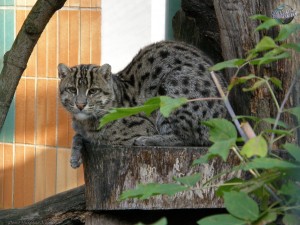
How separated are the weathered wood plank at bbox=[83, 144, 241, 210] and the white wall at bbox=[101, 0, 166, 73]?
2807 millimetres

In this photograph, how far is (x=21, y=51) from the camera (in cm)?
501

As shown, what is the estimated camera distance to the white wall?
723 cm

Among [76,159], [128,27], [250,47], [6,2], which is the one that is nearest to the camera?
[250,47]

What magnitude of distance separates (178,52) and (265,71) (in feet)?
3.29

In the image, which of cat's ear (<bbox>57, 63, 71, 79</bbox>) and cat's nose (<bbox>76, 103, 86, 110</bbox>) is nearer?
cat's nose (<bbox>76, 103, 86, 110</bbox>)

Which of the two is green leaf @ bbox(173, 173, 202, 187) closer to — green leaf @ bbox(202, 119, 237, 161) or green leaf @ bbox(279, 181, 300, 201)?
green leaf @ bbox(202, 119, 237, 161)

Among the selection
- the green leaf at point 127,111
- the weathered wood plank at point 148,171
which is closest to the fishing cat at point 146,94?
the weathered wood plank at point 148,171

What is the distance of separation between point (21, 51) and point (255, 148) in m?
3.48

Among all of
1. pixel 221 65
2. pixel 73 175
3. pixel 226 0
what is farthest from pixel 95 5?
pixel 221 65

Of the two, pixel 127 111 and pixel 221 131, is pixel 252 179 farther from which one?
pixel 127 111

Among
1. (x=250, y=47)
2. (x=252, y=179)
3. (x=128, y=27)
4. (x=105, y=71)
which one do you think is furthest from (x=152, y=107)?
(x=128, y=27)

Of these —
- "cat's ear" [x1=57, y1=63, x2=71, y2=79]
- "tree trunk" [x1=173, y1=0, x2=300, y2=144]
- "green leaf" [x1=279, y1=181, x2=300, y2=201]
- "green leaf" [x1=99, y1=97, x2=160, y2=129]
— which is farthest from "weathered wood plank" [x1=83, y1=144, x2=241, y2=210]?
"green leaf" [x1=279, y1=181, x2=300, y2=201]

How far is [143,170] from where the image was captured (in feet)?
14.4

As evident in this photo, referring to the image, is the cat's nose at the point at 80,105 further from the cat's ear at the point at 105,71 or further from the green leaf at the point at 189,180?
the green leaf at the point at 189,180
